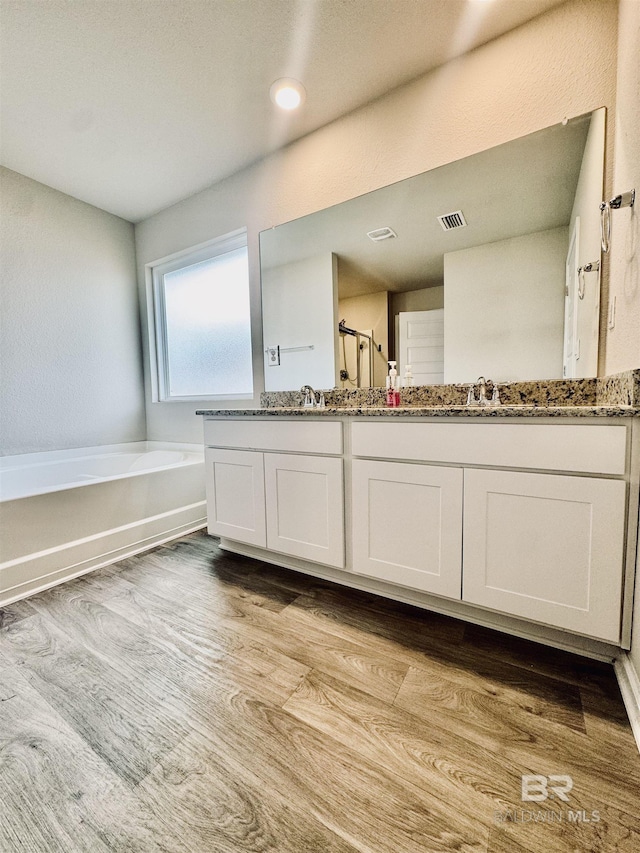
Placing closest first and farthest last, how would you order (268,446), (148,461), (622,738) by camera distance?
(622,738) → (268,446) → (148,461)

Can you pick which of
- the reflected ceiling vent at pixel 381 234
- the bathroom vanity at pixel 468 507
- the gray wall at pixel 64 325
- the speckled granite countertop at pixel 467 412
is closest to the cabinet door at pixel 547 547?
the bathroom vanity at pixel 468 507

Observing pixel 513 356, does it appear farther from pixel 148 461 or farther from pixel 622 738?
pixel 148 461

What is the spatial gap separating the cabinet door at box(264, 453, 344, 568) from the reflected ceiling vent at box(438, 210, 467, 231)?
1239 mm

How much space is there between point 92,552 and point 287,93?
2.57 meters

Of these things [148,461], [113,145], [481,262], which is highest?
[113,145]

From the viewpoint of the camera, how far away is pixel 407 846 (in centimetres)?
68

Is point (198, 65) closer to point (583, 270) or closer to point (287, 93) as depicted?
point (287, 93)

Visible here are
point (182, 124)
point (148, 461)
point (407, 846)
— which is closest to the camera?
point (407, 846)

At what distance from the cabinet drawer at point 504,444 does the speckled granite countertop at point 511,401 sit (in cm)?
4

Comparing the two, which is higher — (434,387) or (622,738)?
(434,387)

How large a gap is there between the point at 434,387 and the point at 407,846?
4.97 ft

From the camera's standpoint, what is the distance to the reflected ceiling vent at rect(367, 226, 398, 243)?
1.83 metres

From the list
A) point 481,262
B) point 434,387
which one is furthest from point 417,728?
point 481,262

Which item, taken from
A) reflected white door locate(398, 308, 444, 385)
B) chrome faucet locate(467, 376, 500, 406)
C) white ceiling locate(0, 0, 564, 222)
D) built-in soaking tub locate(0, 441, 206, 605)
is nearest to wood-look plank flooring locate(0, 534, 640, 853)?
built-in soaking tub locate(0, 441, 206, 605)
